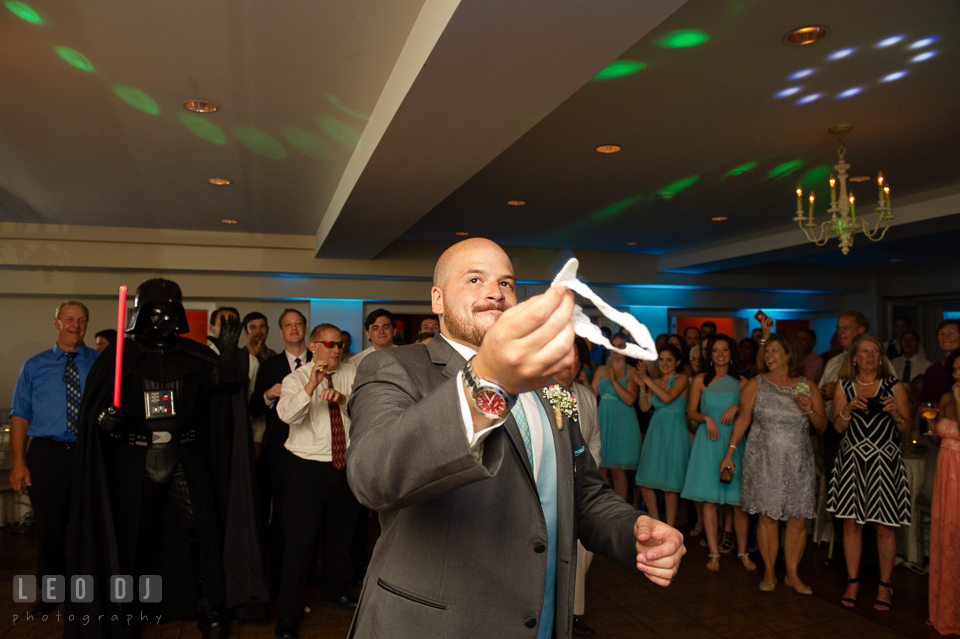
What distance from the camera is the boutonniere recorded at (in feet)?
4.32

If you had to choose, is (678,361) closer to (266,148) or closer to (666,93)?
(666,93)

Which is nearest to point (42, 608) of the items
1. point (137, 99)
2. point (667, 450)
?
point (137, 99)

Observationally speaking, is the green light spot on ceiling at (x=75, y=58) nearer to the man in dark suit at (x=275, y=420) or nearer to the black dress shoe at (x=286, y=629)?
the man in dark suit at (x=275, y=420)

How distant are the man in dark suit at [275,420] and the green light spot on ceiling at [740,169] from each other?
3514mm

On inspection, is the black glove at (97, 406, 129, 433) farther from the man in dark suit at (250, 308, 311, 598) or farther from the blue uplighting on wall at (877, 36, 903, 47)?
the blue uplighting on wall at (877, 36, 903, 47)

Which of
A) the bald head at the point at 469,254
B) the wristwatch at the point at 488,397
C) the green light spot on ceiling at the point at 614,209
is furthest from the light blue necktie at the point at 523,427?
the green light spot on ceiling at the point at 614,209

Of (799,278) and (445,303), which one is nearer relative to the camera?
(445,303)

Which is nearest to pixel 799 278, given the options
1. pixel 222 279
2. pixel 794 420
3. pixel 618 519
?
pixel 794 420

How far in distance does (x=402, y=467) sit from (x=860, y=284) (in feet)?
40.1

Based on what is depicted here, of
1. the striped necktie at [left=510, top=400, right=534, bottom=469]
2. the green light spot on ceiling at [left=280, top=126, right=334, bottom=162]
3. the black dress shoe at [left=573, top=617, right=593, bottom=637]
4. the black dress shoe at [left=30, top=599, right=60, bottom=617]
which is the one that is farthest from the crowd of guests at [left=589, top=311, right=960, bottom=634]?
the black dress shoe at [left=30, top=599, right=60, bottom=617]

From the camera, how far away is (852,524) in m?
3.66

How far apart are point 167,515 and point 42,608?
0.86 meters

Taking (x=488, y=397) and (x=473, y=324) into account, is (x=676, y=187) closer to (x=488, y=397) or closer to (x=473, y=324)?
(x=473, y=324)

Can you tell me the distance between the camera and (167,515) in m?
3.46
